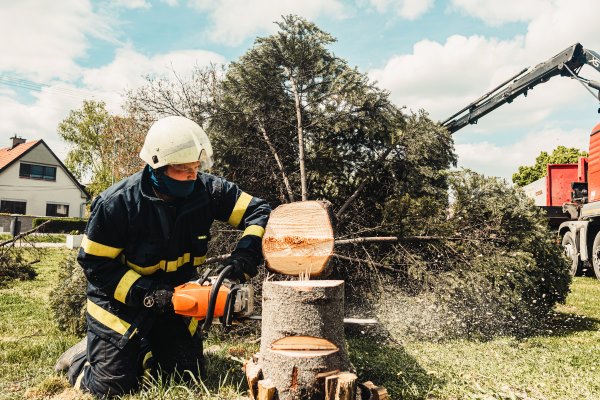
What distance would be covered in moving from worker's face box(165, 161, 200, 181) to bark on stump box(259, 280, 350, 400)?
908 millimetres

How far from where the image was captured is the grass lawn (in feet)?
8.78

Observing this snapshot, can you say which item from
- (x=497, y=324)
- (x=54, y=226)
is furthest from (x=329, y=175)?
(x=54, y=226)

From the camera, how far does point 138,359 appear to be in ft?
9.56

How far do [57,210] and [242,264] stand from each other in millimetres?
34041

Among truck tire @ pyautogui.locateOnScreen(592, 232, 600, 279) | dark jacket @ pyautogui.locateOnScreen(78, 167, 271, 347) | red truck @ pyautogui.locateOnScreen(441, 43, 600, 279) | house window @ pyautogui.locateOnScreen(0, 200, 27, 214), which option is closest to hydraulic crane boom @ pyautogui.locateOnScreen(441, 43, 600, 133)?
→ red truck @ pyautogui.locateOnScreen(441, 43, 600, 279)

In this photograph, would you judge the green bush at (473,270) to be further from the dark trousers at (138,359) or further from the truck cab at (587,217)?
the truck cab at (587,217)

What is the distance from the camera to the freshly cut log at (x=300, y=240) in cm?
297

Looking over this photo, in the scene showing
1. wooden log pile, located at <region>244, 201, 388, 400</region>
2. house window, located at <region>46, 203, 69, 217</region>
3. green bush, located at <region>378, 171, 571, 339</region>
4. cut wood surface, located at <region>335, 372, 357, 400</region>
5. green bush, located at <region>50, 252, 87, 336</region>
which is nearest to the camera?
cut wood surface, located at <region>335, 372, 357, 400</region>

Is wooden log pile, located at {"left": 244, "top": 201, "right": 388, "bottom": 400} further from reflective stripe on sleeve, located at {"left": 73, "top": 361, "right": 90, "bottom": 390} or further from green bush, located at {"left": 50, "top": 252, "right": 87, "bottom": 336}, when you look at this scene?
green bush, located at {"left": 50, "top": 252, "right": 87, "bottom": 336}

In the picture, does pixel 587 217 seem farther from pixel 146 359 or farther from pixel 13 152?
pixel 13 152

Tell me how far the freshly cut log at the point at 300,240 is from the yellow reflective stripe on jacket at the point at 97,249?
972 mm

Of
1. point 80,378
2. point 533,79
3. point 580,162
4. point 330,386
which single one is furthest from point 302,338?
point 580,162

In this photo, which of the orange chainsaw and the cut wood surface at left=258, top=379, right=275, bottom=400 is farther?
the orange chainsaw

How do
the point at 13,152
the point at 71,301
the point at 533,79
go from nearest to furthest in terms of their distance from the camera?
1. the point at 71,301
2. the point at 533,79
3. the point at 13,152
